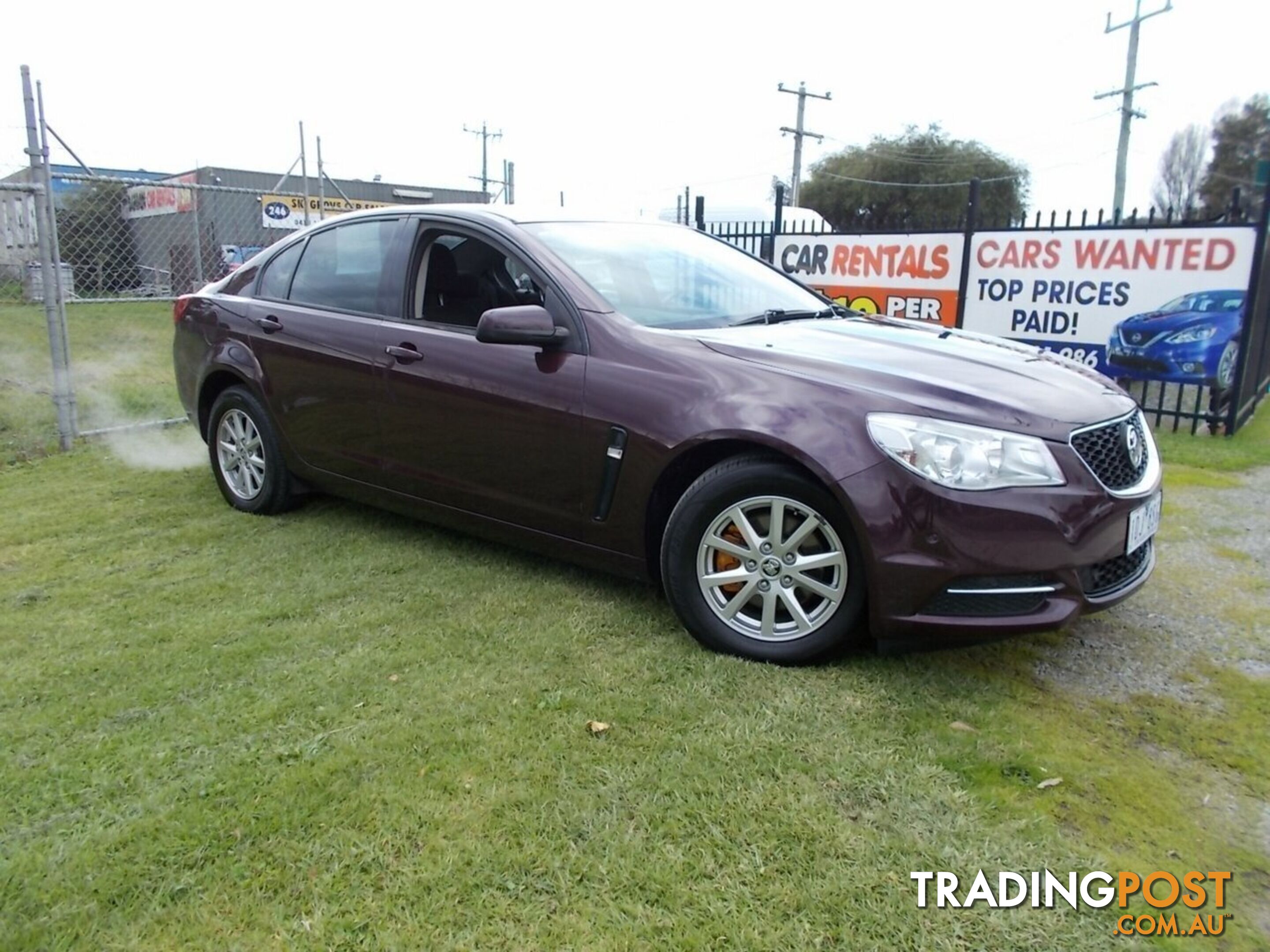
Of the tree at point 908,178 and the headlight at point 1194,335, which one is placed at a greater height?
the tree at point 908,178

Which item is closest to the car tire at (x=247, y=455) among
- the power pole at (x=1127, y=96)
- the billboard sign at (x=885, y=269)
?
the billboard sign at (x=885, y=269)

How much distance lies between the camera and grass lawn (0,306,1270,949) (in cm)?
210

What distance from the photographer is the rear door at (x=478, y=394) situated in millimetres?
3659

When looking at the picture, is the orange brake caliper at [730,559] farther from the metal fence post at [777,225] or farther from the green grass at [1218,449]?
the metal fence post at [777,225]

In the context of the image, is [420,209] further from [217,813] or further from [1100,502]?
[1100,502]

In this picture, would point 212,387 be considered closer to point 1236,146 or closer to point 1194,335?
point 1194,335

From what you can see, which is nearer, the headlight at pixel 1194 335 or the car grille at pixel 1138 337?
the headlight at pixel 1194 335

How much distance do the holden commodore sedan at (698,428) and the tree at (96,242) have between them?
4.37m

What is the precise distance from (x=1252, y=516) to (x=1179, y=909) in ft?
12.9

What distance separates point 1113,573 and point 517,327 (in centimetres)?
224

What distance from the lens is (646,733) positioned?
280cm

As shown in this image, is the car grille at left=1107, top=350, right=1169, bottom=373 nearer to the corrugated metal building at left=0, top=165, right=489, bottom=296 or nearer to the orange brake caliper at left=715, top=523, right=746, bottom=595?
the corrugated metal building at left=0, top=165, right=489, bottom=296

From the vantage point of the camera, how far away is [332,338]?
14.6 ft

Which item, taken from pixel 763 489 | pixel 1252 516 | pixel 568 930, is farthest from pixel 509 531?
pixel 1252 516
